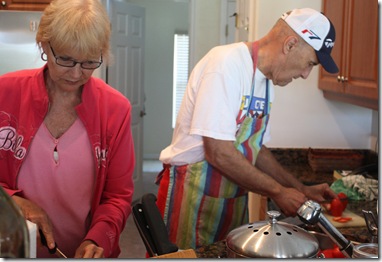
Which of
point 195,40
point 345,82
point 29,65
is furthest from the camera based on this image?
point 195,40

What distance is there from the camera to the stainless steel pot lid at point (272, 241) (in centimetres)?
81

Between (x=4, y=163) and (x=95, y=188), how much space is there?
0.18 m

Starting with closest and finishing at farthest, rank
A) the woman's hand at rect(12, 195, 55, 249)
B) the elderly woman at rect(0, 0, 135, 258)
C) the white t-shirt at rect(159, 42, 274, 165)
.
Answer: the woman's hand at rect(12, 195, 55, 249)
the elderly woman at rect(0, 0, 135, 258)
the white t-shirt at rect(159, 42, 274, 165)

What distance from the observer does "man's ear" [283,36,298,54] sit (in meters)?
1.41

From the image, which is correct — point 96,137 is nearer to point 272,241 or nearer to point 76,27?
point 76,27

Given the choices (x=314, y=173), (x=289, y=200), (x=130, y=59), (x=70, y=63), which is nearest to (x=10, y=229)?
(x=70, y=63)

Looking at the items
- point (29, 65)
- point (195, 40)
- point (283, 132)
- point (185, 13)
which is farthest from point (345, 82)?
point (185, 13)

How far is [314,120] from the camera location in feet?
7.67

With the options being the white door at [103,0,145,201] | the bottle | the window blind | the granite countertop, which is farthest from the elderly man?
the window blind

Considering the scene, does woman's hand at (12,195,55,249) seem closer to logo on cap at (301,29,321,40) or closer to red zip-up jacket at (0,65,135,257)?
red zip-up jacket at (0,65,135,257)

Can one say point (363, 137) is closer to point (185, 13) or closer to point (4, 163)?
point (4, 163)

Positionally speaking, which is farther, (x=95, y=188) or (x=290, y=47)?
(x=290, y=47)

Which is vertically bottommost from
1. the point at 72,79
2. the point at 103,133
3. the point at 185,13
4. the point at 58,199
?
the point at 58,199

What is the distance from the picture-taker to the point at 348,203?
1.72 metres
